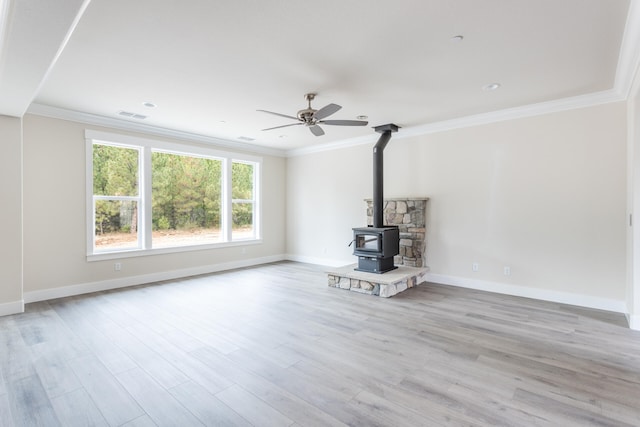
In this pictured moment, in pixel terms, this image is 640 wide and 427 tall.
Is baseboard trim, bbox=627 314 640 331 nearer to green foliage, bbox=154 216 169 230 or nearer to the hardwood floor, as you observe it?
the hardwood floor

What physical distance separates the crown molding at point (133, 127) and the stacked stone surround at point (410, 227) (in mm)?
3406

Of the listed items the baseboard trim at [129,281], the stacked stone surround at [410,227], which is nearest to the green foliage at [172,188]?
the baseboard trim at [129,281]

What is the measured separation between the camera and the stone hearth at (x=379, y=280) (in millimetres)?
4605

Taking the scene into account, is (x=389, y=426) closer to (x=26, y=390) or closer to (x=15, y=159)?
(x=26, y=390)

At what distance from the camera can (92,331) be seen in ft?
10.9

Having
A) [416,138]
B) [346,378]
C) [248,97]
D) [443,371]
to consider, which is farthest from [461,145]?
[346,378]

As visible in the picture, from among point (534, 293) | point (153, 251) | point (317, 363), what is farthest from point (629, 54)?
point (153, 251)

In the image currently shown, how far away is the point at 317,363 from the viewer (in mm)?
2635

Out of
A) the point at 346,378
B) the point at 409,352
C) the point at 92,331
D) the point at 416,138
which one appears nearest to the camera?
the point at 346,378

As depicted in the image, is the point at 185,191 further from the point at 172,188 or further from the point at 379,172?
the point at 379,172

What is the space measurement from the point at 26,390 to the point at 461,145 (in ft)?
18.9

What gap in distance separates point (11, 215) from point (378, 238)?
491 cm

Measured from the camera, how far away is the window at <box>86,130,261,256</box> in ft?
16.5

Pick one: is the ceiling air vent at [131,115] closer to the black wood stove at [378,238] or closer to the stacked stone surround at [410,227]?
the black wood stove at [378,238]
